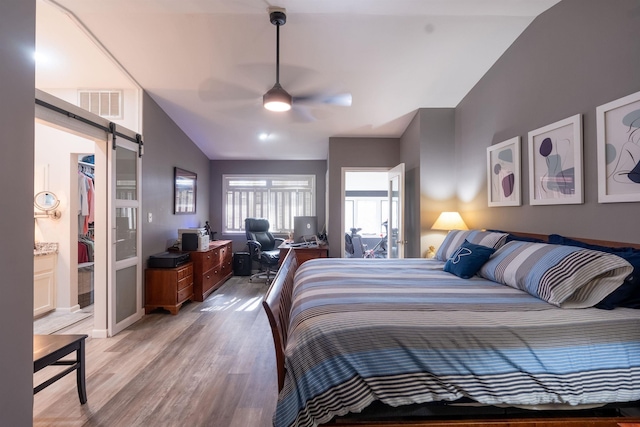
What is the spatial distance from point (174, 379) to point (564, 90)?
3.72m

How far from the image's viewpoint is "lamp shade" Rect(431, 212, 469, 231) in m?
3.42

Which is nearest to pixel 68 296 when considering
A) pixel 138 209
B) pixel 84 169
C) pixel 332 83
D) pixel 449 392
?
pixel 138 209

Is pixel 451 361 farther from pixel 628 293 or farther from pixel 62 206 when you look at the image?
pixel 62 206

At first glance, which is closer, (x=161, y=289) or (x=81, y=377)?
(x=81, y=377)

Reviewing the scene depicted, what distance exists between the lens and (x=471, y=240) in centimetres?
272

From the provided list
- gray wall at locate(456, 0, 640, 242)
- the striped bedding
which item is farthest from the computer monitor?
the striped bedding

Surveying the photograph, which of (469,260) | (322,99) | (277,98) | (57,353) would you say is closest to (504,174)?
(469,260)

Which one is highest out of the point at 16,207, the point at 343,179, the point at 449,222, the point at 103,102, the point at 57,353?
the point at 103,102

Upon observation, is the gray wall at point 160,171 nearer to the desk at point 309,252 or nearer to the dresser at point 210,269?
the dresser at point 210,269

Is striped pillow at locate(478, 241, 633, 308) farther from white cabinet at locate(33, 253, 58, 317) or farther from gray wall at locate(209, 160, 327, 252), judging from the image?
white cabinet at locate(33, 253, 58, 317)

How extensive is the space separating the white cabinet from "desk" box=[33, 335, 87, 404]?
7.21 ft

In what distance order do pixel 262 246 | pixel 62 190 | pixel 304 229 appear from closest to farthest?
pixel 62 190 < pixel 304 229 < pixel 262 246

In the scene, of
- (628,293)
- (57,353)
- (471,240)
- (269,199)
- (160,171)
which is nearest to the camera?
(628,293)

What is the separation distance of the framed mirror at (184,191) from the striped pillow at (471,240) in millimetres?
3813
